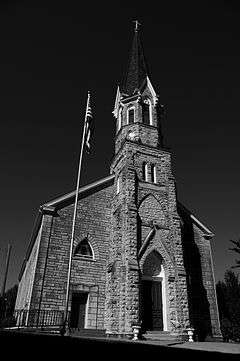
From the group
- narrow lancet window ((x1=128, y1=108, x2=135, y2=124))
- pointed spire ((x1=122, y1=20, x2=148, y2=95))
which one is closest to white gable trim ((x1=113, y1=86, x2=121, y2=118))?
pointed spire ((x1=122, y1=20, x2=148, y2=95))

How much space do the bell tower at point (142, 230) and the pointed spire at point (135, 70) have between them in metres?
1.88

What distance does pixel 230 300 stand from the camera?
80.4 ft

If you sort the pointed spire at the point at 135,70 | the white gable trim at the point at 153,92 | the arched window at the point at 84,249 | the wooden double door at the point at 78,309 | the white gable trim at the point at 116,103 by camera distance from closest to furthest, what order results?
the wooden double door at the point at 78,309 < the arched window at the point at 84,249 < the white gable trim at the point at 153,92 < the white gable trim at the point at 116,103 < the pointed spire at the point at 135,70

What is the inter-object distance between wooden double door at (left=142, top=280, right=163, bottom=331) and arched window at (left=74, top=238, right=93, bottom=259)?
3870mm

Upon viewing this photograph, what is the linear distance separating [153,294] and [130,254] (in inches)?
119

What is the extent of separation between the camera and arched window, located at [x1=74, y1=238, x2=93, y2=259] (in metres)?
19.0

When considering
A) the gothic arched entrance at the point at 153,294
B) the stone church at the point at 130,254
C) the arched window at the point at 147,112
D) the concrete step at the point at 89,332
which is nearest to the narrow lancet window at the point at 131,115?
the stone church at the point at 130,254

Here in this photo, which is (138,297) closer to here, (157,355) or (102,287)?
(102,287)

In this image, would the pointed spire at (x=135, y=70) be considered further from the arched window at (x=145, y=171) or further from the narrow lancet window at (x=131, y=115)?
the arched window at (x=145, y=171)

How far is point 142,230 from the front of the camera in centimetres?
1891

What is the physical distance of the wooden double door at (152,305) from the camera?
17109 millimetres

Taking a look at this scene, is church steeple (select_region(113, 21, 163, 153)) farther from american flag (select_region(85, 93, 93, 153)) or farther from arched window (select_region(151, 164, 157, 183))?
american flag (select_region(85, 93, 93, 153))

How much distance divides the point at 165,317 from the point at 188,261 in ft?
17.1

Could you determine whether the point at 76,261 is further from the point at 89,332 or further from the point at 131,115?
→ the point at 131,115
